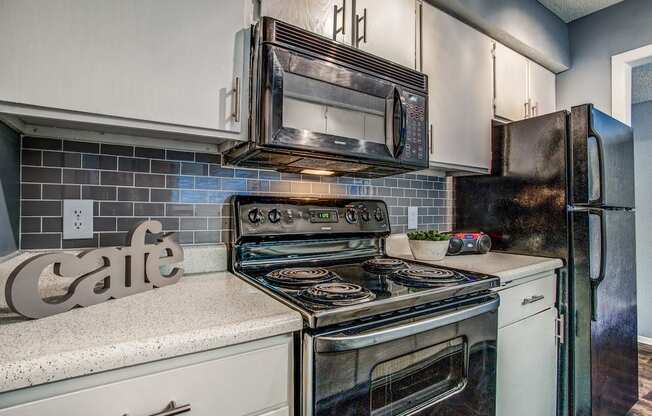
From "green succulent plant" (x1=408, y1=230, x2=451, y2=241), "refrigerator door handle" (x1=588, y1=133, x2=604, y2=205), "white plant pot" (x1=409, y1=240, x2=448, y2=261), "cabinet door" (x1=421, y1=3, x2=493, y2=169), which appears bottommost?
"white plant pot" (x1=409, y1=240, x2=448, y2=261)

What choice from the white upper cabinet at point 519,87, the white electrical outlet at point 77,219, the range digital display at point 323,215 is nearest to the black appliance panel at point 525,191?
the white upper cabinet at point 519,87

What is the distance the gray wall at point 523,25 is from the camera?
5.97 ft

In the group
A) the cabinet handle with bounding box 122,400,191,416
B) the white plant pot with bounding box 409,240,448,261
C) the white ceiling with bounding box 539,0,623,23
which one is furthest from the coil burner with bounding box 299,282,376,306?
the white ceiling with bounding box 539,0,623,23

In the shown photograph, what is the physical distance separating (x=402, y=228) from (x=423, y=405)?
1110 millimetres

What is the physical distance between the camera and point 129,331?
0.68 m

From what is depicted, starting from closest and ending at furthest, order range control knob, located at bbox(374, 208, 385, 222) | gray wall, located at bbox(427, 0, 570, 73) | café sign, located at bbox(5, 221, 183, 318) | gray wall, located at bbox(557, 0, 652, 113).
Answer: café sign, located at bbox(5, 221, 183, 318)
range control knob, located at bbox(374, 208, 385, 222)
gray wall, located at bbox(427, 0, 570, 73)
gray wall, located at bbox(557, 0, 652, 113)

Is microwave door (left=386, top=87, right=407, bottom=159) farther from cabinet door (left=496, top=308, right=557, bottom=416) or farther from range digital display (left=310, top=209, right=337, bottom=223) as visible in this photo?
cabinet door (left=496, top=308, right=557, bottom=416)

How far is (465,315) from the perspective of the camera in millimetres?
1083

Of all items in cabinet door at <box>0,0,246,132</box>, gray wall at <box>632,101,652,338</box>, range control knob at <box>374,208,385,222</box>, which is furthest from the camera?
gray wall at <box>632,101,652,338</box>

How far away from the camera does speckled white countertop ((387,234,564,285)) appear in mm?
1402

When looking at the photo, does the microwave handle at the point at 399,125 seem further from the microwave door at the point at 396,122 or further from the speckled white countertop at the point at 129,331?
the speckled white countertop at the point at 129,331

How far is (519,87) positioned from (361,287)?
6.30 feet

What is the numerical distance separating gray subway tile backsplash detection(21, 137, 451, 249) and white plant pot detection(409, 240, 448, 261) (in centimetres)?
59

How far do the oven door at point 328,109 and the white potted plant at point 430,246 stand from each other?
0.46 metres
